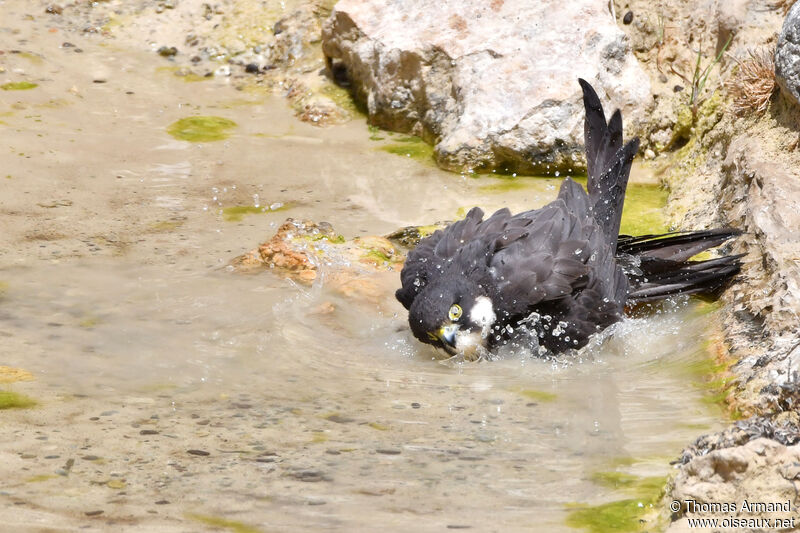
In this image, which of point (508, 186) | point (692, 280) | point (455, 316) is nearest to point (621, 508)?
point (455, 316)

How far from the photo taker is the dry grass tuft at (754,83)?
5.97 meters

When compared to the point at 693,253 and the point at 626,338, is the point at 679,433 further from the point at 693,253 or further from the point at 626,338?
the point at 693,253

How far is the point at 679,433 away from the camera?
11.9 ft

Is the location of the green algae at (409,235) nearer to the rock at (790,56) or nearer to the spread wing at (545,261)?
the spread wing at (545,261)

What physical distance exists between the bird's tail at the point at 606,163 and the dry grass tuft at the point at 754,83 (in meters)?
1.24

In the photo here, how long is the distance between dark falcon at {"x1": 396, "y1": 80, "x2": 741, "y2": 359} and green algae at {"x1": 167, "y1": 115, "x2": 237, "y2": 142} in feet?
10.8

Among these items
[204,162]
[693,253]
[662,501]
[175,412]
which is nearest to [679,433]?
[662,501]

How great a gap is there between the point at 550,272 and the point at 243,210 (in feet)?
8.75

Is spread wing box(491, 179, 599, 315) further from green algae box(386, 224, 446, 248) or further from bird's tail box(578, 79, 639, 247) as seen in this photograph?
green algae box(386, 224, 446, 248)

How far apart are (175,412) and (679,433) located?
6.68 feet

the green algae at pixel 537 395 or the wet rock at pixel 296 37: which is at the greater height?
the wet rock at pixel 296 37

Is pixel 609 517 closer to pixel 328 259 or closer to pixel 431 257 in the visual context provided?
pixel 431 257

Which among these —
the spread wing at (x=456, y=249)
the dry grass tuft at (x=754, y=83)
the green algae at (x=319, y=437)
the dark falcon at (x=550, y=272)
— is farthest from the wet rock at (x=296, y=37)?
the green algae at (x=319, y=437)

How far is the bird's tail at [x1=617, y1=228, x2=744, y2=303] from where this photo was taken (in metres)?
4.97
